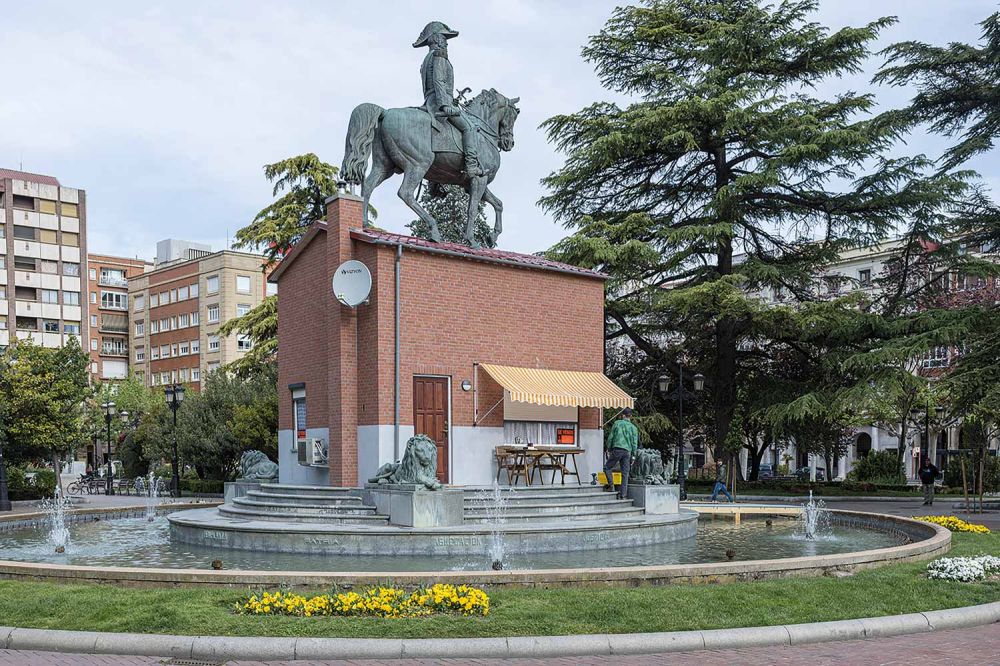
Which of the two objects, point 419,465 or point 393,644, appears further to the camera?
point 419,465

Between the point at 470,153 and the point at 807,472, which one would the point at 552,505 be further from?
the point at 807,472

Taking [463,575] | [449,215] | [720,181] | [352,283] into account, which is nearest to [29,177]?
[449,215]

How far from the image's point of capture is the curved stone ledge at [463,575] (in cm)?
984

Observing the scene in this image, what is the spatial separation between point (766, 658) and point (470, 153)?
13.7m

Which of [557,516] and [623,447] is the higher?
[623,447]

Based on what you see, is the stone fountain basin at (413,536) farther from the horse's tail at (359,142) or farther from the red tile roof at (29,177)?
the red tile roof at (29,177)

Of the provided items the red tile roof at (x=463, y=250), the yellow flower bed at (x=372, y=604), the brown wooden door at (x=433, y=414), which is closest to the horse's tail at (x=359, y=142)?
the red tile roof at (x=463, y=250)

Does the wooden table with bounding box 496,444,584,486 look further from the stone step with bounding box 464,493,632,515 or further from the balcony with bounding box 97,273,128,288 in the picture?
the balcony with bounding box 97,273,128,288

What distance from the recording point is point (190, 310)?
8088 centimetres

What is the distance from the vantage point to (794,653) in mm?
7961

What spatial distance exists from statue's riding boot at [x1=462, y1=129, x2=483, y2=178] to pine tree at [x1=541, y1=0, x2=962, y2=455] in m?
10.6

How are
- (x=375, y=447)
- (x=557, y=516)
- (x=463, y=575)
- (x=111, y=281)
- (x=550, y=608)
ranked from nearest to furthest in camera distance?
(x=550, y=608)
(x=463, y=575)
(x=557, y=516)
(x=375, y=447)
(x=111, y=281)

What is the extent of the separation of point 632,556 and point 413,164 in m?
9.20

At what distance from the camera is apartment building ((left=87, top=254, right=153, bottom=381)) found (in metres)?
87.6
